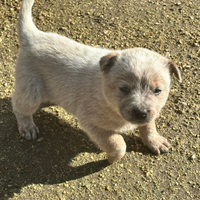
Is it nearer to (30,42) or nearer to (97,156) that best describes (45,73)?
(30,42)

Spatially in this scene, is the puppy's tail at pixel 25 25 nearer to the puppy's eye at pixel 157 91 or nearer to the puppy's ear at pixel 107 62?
the puppy's ear at pixel 107 62

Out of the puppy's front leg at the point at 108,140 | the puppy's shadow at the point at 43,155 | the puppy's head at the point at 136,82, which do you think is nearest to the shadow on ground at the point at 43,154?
the puppy's shadow at the point at 43,155

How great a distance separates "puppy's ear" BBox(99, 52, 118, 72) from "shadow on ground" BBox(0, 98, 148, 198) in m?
1.55

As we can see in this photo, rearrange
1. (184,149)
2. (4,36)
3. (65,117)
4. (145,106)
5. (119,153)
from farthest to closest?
1. (4,36)
2. (65,117)
3. (184,149)
4. (119,153)
5. (145,106)

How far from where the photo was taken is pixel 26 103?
14.6ft

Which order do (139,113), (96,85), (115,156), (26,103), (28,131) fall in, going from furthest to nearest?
(28,131) < (26,103) < (115,156) < (96,85) < (139,113)

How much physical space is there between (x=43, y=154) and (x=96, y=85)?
4.75 feet

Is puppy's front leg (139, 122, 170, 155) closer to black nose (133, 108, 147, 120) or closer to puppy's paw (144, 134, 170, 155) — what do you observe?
puppy's paw (144, 134, 170, 155)

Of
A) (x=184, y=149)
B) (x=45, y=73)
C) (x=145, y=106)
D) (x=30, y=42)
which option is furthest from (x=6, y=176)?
(x=184, y=149)

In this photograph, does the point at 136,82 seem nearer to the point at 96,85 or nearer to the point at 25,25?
the point at 96,85

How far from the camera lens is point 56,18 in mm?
6387

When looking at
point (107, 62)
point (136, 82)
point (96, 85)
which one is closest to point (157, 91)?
point (136, 82)

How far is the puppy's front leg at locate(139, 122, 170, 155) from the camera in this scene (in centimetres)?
448

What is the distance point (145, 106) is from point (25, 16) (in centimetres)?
243
